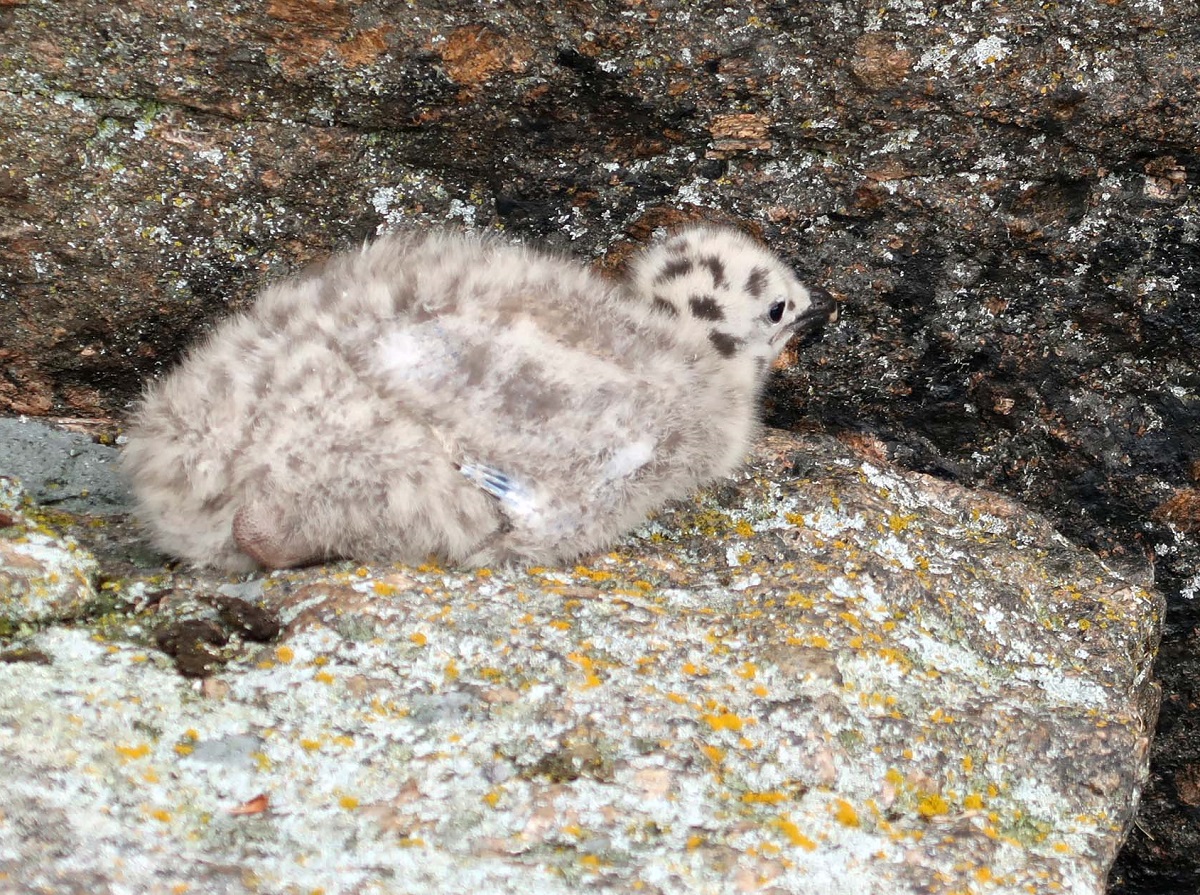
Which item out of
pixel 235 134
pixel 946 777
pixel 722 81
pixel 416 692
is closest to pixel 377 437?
pixel 416 692

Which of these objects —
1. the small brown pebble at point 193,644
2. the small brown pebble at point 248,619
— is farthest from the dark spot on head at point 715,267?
the small brown pebble at point 193,644

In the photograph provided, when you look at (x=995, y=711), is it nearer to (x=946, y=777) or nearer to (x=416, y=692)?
(x=946, y=777)

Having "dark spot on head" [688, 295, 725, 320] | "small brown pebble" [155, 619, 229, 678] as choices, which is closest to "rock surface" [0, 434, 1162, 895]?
"small brown pebble" [155, 619, 229, 678]

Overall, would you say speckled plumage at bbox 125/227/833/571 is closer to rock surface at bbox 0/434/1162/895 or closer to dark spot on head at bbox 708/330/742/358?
rock surface at bbox 0/434/1162/895

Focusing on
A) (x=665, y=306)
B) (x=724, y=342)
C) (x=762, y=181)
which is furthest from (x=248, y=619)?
(x=762, y=181)

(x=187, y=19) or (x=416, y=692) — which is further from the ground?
(x=187, y=19)

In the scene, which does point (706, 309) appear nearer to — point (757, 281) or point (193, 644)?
point (757, 281)
